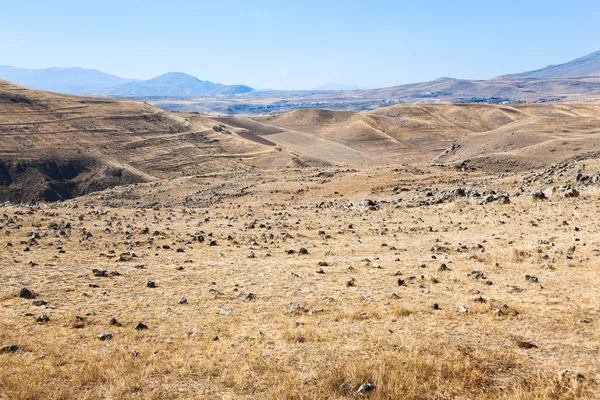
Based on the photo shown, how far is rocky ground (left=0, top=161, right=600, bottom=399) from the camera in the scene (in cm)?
737

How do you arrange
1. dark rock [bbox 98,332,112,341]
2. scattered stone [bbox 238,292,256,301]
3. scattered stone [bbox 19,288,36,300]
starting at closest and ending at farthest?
1. dark rock [bbox 98,332,112,341]
2. scattered stone [bbox 19,288,36,300]
3. scattered stone [bbox 238,292,256,301]

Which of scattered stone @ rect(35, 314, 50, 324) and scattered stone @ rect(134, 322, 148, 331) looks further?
scattered stone @ rect(35, 314, 50, 324)

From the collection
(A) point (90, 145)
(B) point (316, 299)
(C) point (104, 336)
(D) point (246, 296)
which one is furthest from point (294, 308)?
(A) point (90, 145)

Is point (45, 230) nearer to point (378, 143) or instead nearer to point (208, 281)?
point (208, 281)

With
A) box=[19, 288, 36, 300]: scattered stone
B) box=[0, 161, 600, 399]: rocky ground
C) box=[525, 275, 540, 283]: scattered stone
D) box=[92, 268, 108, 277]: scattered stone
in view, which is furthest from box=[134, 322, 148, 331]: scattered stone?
box=[525, 275, 540, 283]: scattered stone

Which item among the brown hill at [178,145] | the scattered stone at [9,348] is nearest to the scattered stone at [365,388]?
the scattered stone at [9,348]

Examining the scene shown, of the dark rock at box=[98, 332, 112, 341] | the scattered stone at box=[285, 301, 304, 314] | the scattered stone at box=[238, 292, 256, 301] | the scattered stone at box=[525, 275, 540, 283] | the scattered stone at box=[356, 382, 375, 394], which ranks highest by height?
the scattered stone at box=[356, 382, 375, 394]

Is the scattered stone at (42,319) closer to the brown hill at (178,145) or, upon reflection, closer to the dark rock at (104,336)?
the dark rock at (104,336)

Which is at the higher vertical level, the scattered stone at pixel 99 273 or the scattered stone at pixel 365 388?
the scattered stone at pixel 365 388

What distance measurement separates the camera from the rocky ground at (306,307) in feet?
24.2

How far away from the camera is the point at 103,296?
1213cm

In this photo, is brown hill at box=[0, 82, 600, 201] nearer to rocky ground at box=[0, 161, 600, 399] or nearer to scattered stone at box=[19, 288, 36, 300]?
rocky ground at box=[0, 161, 600, 399]

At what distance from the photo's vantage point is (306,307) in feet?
36.6

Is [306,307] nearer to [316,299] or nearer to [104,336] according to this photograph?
[316,299]
